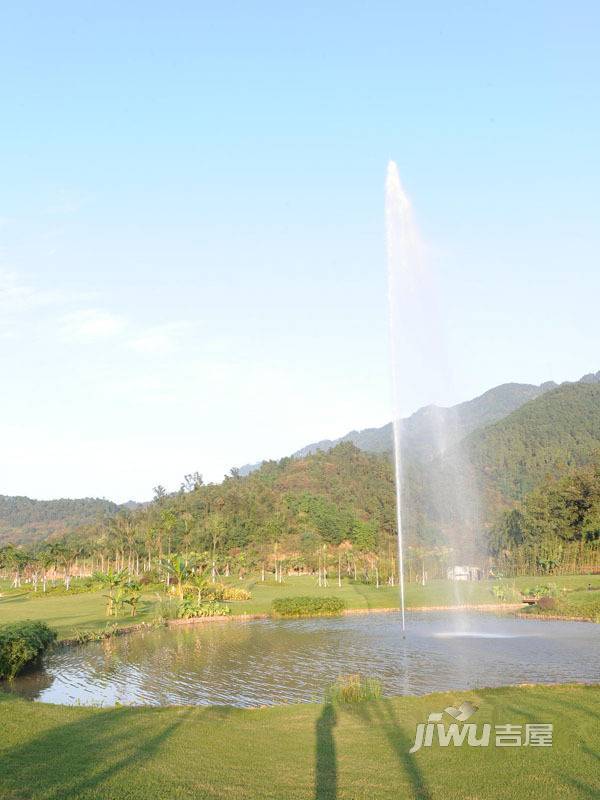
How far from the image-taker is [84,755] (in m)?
12.5

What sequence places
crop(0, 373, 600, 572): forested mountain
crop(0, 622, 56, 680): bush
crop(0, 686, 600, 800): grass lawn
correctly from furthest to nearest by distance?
crop(0, 373, 600, 572): forested mountain, crop(0, 622, 56, 680): bush, crop(0, 686, 600, 800): grass lawn

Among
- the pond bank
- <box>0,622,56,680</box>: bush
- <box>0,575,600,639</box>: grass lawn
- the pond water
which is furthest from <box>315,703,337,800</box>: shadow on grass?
<box>0,575,600,639</box>: grass lawn

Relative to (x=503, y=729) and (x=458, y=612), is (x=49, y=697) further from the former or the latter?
(x=458, y=612)

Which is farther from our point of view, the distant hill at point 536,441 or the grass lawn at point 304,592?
the distant hill at point 536,441

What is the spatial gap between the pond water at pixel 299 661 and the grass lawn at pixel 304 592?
3.97 metres

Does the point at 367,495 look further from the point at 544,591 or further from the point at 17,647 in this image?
the point at 17,647

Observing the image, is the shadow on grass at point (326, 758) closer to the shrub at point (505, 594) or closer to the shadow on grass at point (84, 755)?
the shadow on grass at point (84, 755)

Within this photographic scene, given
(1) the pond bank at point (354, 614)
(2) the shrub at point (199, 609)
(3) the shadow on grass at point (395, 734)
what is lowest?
(1) the pond bank at point (354, 614)

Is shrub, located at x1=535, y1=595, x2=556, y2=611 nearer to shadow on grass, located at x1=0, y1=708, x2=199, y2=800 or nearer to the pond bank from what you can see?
the pond bank

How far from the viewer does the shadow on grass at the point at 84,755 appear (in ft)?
35.0

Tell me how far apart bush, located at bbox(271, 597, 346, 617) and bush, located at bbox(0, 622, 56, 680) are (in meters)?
20.2

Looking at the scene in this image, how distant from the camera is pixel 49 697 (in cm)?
2227

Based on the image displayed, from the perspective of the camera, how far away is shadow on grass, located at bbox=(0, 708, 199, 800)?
10662 mm

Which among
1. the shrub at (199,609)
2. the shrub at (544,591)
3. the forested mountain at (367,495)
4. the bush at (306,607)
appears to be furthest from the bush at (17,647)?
the shrub at (544,591)
